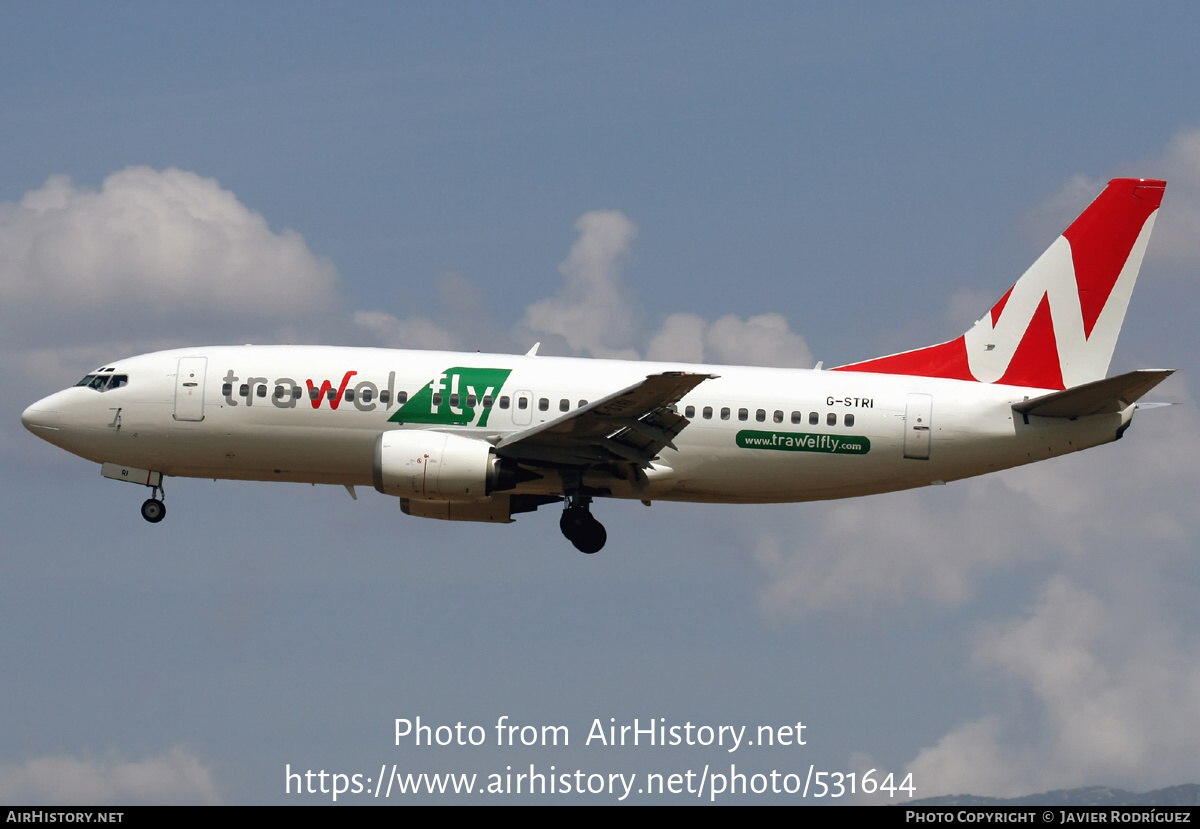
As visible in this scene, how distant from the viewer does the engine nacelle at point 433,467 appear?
A: 3494 cm

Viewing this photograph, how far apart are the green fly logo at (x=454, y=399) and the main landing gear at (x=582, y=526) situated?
134 inches

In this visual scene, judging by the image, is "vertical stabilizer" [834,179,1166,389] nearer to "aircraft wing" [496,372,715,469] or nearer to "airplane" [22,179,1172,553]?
"airplane" [22,179,1172,553]

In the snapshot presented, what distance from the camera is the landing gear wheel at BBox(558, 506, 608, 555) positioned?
37.6m

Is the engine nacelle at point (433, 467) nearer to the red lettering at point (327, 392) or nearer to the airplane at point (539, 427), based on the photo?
the airplane at point (539, 427)

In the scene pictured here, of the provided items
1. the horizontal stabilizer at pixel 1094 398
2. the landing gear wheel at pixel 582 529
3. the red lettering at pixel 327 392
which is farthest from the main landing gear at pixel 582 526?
the horizontal stabilizer at pixel 1094 398

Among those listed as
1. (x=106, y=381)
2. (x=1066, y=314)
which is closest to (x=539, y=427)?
(x=106, y=381)

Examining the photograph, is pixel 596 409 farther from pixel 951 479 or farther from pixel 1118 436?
pixel 1118 436

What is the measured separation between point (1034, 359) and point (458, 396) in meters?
16.0

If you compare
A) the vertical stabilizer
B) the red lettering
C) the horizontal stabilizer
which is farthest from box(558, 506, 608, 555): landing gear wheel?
the horizontal stabilizer

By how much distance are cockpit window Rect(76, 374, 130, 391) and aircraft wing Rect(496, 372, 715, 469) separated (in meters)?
10.6

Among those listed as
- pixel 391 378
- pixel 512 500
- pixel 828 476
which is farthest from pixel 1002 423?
pixel 391 378

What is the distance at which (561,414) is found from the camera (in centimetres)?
3644

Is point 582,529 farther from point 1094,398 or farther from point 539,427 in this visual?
point 1094,398

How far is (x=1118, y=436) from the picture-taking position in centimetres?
3653
